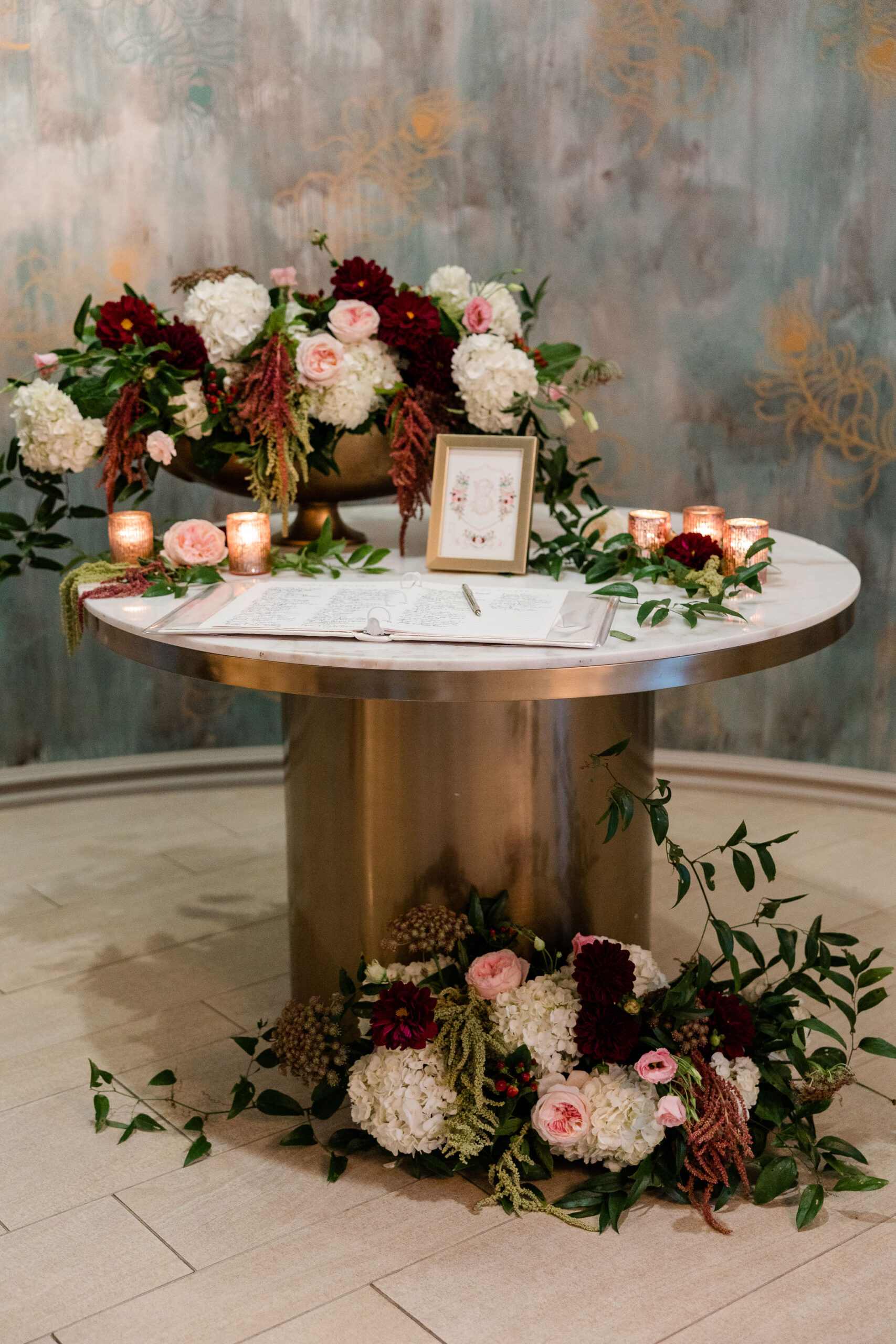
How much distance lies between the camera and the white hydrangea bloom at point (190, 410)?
2219mm

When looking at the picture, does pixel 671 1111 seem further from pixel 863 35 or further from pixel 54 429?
pixel 863 35

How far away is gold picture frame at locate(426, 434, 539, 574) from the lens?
2.18 metres

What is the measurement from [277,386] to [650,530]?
2.12 feet

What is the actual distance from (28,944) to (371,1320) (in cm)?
Result: 132

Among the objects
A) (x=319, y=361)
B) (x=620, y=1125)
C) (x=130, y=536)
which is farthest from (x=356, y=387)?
(x=620, y=1125)

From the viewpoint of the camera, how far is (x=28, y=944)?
2703 millimetres

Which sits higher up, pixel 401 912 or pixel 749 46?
pixel 749 46

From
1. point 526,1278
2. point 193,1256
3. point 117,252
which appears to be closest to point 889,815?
point 526,1278

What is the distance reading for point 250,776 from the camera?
3627mm

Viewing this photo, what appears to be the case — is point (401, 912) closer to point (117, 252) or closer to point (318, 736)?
point (318, 736)

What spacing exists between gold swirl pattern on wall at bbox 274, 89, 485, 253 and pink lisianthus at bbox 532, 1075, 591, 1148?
2400mm

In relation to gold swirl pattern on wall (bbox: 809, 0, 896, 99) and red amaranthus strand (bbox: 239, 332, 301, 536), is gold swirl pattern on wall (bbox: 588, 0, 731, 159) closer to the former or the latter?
gold swirl pattern on wall (bbox: 809, 0, 896, 99)

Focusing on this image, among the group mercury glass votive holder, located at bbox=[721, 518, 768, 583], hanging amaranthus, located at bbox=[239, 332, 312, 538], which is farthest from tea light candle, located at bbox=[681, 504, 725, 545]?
hanging amaranthus, located at bbox=[239, 332, 312, 538]

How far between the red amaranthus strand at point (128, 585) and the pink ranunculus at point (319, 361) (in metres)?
0.39
